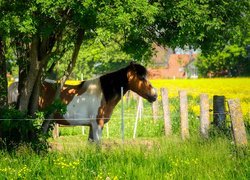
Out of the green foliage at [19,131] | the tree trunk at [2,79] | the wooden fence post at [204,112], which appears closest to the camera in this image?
the green foliage at [19,131]

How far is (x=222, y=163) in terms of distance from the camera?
7.24m

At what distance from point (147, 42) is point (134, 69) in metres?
1.99

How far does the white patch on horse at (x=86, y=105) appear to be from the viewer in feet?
35.1

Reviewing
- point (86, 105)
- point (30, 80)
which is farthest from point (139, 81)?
point (30, 80)

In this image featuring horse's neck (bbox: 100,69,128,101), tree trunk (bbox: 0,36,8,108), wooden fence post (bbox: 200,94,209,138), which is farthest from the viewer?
wooden fence post (bbox: 200,94,209,138)

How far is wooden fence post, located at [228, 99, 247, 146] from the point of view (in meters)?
8.21

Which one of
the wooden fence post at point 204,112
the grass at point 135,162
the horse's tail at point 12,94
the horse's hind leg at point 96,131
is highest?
the horse's tail at point 12,94

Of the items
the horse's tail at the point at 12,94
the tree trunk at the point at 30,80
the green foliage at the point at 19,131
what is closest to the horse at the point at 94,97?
the horse's tail at the point at 12,94

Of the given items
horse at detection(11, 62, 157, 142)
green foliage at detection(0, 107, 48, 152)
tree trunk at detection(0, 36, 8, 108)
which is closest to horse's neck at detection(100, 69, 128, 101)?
horse at detection(11, 62, 157, 142)

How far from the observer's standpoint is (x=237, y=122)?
8.26 metres

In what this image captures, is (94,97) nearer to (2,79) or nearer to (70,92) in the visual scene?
(70,92)

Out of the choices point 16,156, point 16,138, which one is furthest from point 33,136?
point 16,156

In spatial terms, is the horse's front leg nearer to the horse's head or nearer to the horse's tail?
the horse's head

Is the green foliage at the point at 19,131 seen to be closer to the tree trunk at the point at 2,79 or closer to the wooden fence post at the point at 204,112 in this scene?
the tree trunk at the point at 2,79
